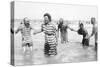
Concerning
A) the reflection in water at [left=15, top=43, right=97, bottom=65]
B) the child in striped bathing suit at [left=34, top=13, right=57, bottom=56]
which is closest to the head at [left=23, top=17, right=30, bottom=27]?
the child in striped bathing suit at [left=34, top=13, right=57, bottom=56]

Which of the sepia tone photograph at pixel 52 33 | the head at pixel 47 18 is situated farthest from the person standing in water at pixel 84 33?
the head at pixel 47 18

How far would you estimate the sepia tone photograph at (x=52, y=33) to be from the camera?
374 cm

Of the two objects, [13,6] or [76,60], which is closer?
[13,6]

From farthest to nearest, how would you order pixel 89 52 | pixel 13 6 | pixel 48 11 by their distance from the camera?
pixel 89 52 < pixel 48 11 < pixel 13 6

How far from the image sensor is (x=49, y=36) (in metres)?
3.98

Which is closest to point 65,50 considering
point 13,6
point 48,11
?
point 48,11

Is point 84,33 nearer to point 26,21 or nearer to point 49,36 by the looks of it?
point 49,36

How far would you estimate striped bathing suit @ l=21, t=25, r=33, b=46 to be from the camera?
12.4ft

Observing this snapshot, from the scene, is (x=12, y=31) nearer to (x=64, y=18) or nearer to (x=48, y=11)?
(x=48, y=11)

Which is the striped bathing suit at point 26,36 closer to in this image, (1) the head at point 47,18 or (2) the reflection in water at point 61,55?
(2) the reflection in water at point 61,55

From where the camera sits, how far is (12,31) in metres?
3.78

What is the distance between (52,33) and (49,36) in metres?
0.07

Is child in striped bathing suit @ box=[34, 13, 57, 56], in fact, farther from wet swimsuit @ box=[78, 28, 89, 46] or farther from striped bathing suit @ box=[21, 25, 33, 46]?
wet swimsuit @ box=[78, 28, 89, 46]
